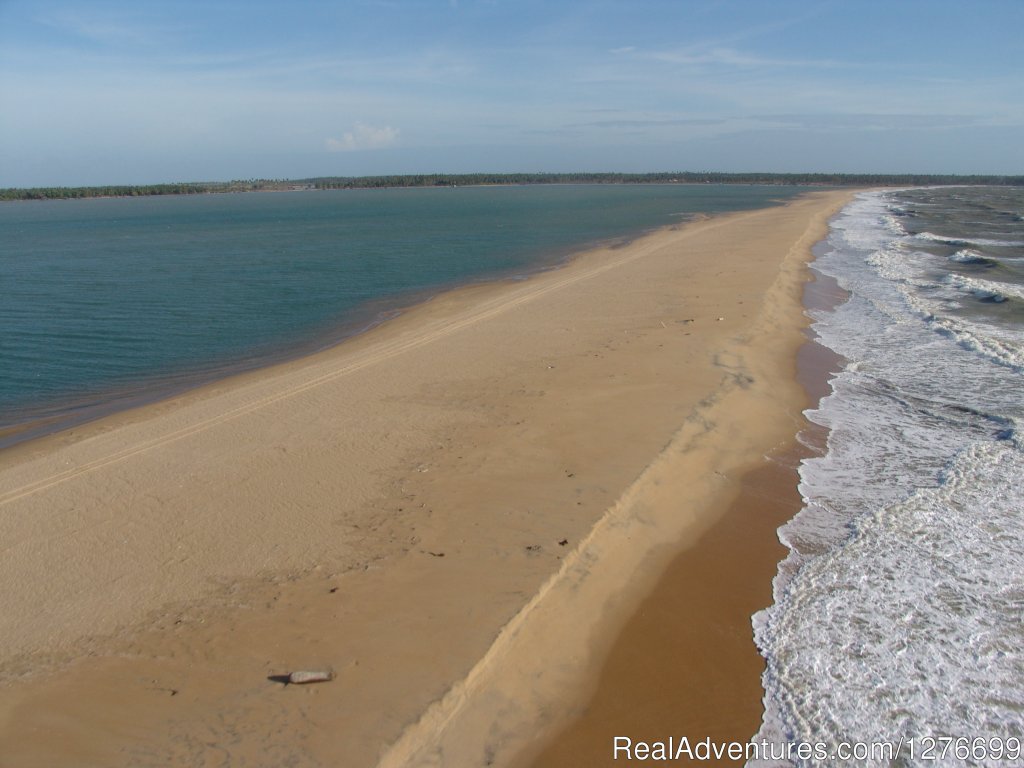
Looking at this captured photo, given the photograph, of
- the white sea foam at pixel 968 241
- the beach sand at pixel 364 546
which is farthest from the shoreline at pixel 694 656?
the white sea foam at pixel 968 241

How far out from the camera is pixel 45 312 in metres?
20.1

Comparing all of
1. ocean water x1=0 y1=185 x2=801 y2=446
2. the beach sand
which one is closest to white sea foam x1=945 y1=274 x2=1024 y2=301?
the beach sand

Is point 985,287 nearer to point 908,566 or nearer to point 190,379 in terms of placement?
point 908,566

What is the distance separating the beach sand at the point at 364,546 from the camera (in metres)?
4.64

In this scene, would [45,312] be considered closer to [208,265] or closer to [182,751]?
[208,265]

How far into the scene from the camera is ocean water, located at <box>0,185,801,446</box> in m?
14.0

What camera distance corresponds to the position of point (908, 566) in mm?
6418

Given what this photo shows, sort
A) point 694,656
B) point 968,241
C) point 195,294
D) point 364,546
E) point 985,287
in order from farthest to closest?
point 968,241 < point 195,294 < point 985,287 < point 364,546 < point 694,656

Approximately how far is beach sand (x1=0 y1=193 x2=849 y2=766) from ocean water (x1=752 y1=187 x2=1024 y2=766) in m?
0.79

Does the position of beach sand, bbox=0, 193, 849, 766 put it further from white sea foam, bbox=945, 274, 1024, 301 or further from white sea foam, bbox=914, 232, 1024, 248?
white sea foam, bbox=914, 232, 1024, 248

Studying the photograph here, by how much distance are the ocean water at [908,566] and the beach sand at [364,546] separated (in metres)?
0.79

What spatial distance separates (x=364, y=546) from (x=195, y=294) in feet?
63.6

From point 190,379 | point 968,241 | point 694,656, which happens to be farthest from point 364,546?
point 968,241

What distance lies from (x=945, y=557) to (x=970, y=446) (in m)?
3.24
